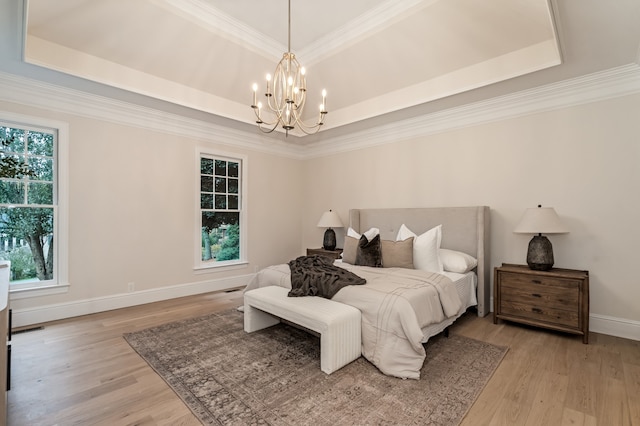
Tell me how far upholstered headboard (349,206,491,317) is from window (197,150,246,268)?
A: 261 cm

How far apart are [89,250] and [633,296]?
6168 millimetres

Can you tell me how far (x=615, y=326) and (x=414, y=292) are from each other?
234 centimetres

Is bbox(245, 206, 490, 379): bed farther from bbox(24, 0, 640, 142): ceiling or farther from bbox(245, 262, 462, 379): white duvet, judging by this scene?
bbox(24, 0, 640, 142): ceiling

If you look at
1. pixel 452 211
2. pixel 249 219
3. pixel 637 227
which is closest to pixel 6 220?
pixel 249 219

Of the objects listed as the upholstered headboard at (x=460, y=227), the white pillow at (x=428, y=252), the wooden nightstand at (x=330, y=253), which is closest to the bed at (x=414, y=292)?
the upholstered headboard at (x=460, y=227)

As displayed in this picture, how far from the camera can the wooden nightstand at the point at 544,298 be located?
2.91 metres

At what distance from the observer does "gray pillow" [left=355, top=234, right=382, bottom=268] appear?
367cm

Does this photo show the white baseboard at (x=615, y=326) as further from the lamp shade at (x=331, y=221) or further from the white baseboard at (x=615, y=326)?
the lamp shade at (x=331, y=221)

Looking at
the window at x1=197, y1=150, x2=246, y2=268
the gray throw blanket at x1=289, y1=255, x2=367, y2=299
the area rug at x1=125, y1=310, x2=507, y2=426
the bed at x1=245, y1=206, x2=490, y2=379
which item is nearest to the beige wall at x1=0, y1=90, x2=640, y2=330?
the window at x1=197, y1=150, x2=246, y2=268

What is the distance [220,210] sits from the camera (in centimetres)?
513

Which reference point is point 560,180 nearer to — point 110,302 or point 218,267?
point 218,267

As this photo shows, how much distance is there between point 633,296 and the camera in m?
3.03

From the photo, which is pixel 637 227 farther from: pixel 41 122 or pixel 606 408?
pixel 41 122

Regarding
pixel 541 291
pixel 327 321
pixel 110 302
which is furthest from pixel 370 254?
pixel 110 302
